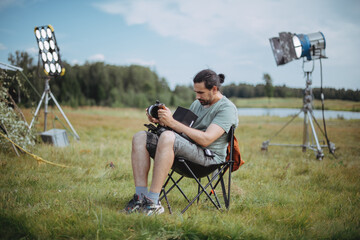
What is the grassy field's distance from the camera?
1.77 m

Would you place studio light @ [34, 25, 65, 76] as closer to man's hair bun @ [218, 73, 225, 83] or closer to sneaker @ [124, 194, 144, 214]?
man's hair bun @ [218, 73, 225, 83]

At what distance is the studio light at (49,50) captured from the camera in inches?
200

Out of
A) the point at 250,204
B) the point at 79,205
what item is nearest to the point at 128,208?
the point at 79,205

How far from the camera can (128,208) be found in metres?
2.07

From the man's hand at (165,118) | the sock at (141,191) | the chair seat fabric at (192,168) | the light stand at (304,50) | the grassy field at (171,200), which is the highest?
the light stand at (304,50)

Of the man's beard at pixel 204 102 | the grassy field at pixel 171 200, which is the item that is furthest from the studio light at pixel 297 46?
→ the man's beard at pixel 204 102

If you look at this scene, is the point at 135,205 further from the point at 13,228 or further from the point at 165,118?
the point at 13,228

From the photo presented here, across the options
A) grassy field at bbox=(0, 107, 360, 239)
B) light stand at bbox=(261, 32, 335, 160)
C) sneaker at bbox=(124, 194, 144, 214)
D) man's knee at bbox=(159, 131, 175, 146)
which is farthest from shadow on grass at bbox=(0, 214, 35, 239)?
light stand at bbox=(261, 32, 335, 160)

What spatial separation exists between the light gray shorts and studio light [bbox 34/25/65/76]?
3.62m

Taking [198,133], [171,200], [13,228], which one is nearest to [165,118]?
[198,133]

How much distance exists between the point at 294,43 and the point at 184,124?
11.3 ft

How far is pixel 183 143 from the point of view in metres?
2.09

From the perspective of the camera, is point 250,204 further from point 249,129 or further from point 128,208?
point 249,129

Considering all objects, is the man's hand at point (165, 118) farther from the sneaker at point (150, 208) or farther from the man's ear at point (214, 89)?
the sneaker at point (150, 208)
